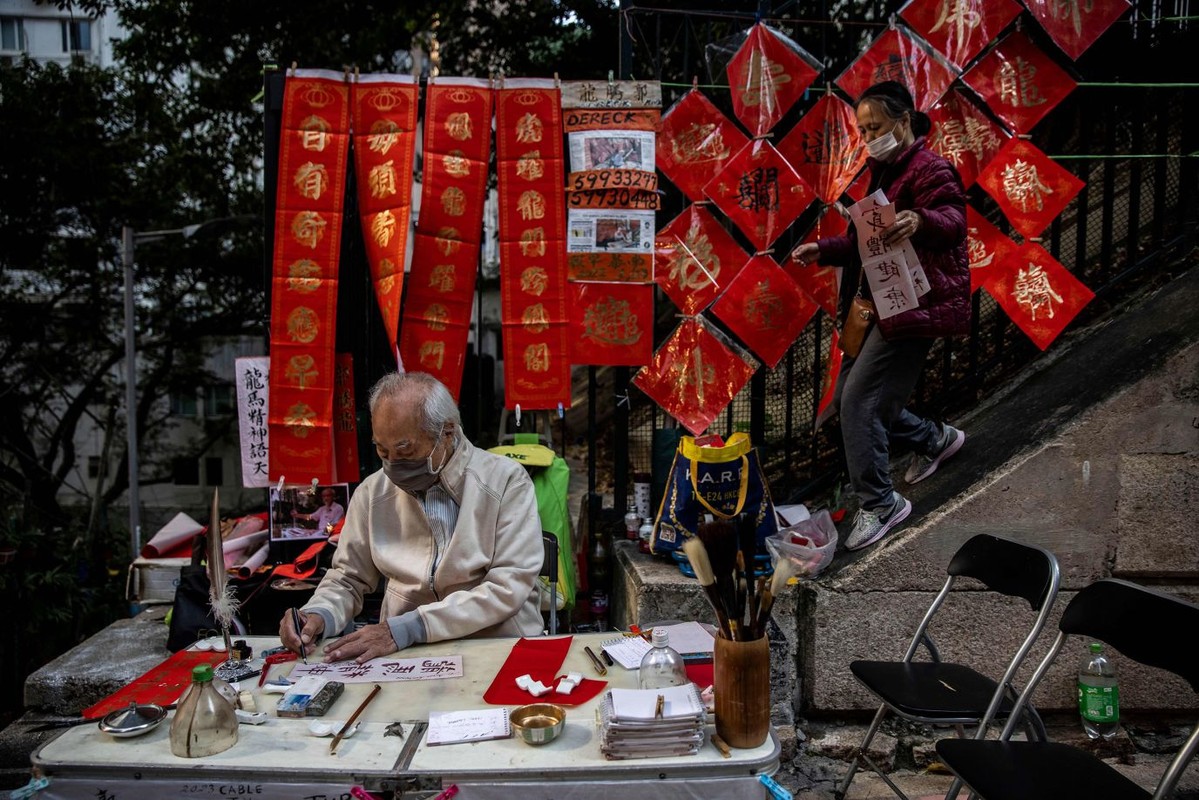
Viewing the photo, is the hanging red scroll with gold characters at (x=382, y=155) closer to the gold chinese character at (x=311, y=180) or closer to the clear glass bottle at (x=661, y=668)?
the gold chinese character at (x=311, y=180)

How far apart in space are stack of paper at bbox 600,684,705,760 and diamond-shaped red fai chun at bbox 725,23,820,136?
10.8 feet

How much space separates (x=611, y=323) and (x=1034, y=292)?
222cm

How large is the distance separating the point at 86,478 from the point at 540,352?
1042cm

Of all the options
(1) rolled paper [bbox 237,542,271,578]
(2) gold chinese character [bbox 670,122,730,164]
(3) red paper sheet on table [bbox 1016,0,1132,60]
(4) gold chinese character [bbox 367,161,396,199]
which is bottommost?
(1) rolled paper [bbox 237,542,271,578]

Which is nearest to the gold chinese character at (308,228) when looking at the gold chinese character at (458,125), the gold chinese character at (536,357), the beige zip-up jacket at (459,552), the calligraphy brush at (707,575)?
the gold chinese character at (458,125)

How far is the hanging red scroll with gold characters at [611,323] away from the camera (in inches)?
160

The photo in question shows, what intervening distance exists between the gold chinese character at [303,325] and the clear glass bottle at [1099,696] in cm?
395

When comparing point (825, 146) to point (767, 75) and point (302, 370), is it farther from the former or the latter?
point (302, 370)

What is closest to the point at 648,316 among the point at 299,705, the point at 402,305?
the point at 402,305

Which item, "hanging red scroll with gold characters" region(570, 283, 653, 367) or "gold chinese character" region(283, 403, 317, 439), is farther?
"hanging red scroll with gold characters" region(570, 283, 653, 367)

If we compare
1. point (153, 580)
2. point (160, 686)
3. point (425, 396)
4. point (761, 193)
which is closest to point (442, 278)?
point (425, 396)

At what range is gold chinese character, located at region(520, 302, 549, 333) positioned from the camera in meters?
4.05

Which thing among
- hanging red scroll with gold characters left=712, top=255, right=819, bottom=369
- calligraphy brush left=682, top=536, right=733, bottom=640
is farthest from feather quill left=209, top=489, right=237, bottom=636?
hanging red scroll with gold characters left=712, top=255, right=819, bottom=369

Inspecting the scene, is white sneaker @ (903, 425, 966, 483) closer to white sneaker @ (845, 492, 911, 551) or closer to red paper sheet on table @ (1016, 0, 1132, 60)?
white sneaker @ (845, 492, 911, 551)
